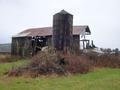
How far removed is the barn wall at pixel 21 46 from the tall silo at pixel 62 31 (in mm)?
13397

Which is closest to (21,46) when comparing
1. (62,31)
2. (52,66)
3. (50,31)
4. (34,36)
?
(34,36)

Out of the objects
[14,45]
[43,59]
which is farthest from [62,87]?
[14,45]

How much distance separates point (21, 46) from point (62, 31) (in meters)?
17.4

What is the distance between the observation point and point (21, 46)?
39812 mm

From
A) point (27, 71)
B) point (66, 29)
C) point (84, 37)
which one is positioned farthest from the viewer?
point (84, 37)

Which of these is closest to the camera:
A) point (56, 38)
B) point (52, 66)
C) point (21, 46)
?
point (52, 66)

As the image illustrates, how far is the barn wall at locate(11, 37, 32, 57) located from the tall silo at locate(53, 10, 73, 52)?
13397 mm

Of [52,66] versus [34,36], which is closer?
[52,66]

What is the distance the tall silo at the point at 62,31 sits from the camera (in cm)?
2273

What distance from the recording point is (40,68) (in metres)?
16.3

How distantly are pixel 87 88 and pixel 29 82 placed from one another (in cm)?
309

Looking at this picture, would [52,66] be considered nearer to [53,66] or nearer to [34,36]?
[53,66]

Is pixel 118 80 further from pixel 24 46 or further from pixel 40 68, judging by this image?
pixel 24 46

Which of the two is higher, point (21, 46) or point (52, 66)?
point (21, 46)
